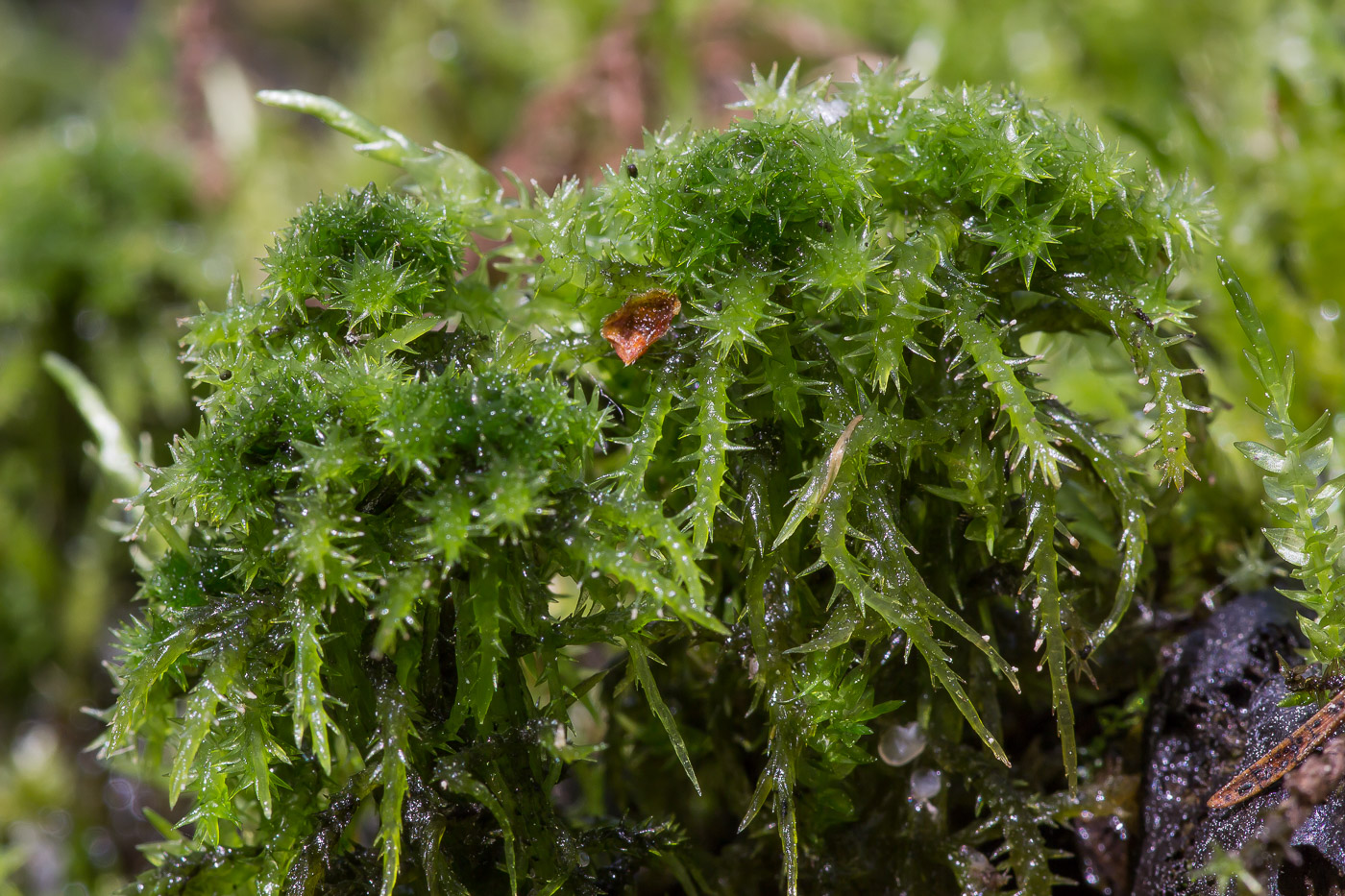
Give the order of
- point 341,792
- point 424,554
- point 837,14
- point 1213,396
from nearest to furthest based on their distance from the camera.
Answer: point 424,554 < point 341,792 < point 1213,396 < point 837,14

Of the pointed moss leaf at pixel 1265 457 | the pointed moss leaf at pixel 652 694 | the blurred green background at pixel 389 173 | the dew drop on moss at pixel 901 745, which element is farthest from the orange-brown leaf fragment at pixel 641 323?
the blurred green background at pixel 389 173

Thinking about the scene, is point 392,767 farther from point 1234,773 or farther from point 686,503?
point 1234,773

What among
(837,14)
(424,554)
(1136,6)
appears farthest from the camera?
(837,14)

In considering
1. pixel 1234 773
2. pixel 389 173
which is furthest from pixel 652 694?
pixel 389 173

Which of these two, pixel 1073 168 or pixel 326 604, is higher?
pixel 1073 168

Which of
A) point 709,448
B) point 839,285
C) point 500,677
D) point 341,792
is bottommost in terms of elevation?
point 341,792

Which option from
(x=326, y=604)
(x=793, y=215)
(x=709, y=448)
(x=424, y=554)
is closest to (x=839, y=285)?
(x=793, y=215)

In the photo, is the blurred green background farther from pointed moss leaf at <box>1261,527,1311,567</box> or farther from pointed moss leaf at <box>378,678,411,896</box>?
pointed moss leaf at <box>378,678,411,896</box>

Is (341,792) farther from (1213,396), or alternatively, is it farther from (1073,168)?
(1213,396)
